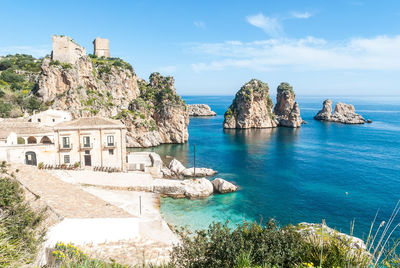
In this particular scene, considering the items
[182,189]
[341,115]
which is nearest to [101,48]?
[182,189]

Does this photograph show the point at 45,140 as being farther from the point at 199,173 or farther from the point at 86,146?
the point at 199,173

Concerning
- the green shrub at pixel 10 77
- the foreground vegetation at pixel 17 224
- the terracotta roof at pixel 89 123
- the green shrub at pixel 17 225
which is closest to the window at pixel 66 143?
the terracotta roof at pixel 89 123

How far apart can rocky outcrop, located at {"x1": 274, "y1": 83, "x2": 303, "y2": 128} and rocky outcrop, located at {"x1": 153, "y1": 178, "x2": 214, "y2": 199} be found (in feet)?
210

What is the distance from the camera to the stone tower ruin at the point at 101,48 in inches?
3039

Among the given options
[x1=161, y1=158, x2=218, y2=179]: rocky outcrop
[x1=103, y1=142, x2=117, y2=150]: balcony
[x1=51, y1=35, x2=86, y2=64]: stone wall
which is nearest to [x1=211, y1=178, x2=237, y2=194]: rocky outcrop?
[x1=161, y1=158, x2=218, y2=179]: rocky outcrop

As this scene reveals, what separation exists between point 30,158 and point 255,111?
6761 centimetres

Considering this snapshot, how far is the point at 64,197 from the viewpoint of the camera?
19.6m

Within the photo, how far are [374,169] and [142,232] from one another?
120ft

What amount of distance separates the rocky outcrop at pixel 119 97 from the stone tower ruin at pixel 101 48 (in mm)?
14644

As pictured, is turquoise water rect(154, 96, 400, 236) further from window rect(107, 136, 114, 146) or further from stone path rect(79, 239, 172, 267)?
window rect(107, 136, 114, 146)

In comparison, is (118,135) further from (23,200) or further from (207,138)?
(207,138)

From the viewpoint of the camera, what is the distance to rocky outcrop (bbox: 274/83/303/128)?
83.8m

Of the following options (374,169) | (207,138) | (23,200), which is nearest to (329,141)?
(374,169)

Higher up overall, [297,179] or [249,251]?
[249,251]
